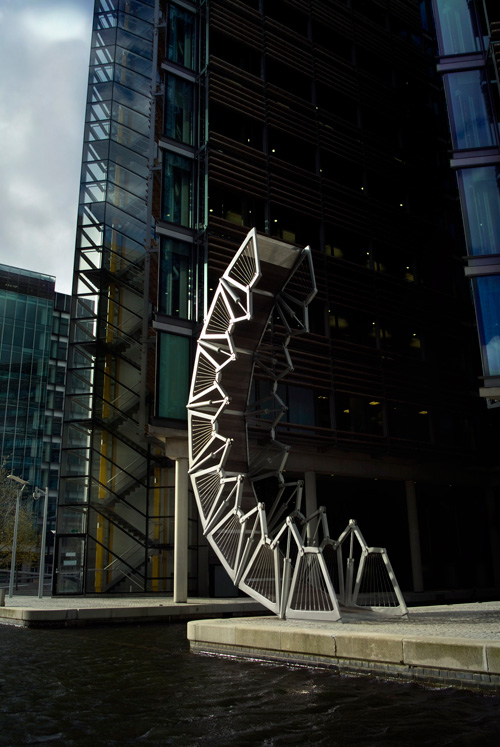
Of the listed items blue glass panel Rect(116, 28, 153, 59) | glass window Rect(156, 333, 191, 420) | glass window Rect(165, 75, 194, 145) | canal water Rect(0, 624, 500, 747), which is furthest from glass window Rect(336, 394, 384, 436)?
blue glass panel Rect(116, 28, 153, 59)

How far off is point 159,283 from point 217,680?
20636 millimetres

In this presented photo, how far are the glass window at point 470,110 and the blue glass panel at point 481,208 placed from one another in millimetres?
1334

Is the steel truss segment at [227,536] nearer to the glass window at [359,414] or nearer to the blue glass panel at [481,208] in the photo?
the glass window at [359,414]

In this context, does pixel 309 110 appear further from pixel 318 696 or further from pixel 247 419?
pixel 318 696

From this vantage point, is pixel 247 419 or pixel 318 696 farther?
pixel 247 419

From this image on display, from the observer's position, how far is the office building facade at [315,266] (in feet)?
103

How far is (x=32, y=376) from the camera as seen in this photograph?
291 feet

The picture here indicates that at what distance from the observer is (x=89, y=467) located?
34250 mm

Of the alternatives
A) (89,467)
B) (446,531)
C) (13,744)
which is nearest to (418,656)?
(13,744)

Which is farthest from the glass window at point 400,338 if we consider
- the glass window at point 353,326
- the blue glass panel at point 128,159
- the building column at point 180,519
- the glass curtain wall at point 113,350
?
the blue glass panel at point 128,159

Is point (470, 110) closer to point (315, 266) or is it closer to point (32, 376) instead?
point (315, 266)

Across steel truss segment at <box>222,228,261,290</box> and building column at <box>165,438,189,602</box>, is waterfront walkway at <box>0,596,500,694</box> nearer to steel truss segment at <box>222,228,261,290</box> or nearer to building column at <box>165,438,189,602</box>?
steel truss segment at <box>222,228,261,290</box>

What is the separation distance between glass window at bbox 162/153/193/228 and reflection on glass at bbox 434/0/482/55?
1287 centimetres

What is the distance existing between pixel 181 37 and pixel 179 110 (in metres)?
4.49
